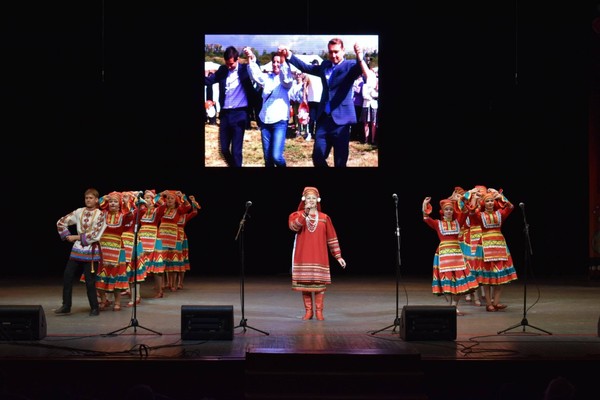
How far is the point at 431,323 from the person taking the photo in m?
7.34

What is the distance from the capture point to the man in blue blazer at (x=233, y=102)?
13.0 metres

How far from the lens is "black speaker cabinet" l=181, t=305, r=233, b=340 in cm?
733

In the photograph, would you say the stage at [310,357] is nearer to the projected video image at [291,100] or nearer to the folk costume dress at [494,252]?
the folk costume dress at [494,252]

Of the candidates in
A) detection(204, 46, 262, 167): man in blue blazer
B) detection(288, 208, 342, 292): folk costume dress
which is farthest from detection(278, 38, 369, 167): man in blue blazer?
detection(288, 208, 342, 292): folk costume dress

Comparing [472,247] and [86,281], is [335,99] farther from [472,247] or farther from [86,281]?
[86,281]

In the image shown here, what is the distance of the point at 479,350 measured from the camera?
22.5 ft

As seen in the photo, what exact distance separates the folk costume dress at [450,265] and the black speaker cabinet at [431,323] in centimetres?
201

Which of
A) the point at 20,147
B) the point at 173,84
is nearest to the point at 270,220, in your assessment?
the point at 173,84

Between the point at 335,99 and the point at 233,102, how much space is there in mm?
1528

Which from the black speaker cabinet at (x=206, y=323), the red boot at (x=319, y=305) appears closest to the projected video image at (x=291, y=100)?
the red boot at (x=319, y=305)

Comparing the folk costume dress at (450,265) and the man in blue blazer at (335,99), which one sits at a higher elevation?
the man in blue blazer at (335,99)

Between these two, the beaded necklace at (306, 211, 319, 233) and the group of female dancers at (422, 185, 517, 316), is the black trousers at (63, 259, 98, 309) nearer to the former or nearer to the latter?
the beaded necklace at (306, 211, 319, 233)

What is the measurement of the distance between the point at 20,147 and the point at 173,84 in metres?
2.60

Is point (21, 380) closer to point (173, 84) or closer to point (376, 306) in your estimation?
point (376, 306)
